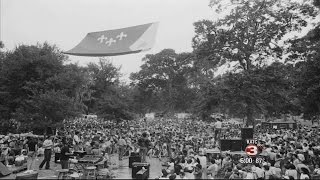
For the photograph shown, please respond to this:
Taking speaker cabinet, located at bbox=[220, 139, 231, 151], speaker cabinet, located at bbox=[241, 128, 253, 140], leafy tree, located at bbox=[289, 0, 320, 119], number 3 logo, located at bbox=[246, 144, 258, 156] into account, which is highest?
leafy tree, located at bbox=[289, 0, 320, 119]

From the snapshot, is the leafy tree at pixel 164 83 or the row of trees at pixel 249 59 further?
the leafy tree at pixel 164 83

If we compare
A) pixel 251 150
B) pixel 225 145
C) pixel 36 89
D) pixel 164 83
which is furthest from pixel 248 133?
pixel 164 83

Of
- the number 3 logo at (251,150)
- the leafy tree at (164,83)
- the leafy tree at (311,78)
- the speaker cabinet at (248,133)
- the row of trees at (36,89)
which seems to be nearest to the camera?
the number 3 logo at (251,150)

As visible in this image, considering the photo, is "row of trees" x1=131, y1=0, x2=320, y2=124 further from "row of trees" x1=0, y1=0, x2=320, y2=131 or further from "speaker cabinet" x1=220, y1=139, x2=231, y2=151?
"speaker cabinet" x1=220, y1=139, x2=231, y2=151

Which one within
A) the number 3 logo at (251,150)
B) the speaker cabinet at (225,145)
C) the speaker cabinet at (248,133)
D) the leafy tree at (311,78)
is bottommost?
the speaker cabinet at (225,145)

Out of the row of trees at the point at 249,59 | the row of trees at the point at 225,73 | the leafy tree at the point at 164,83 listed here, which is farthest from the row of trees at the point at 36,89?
the leafy tree at the point at 164,83

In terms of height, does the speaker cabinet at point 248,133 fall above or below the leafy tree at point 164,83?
below

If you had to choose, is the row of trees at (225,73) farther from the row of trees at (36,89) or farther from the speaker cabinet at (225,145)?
the speaker cabinet at (225,145)

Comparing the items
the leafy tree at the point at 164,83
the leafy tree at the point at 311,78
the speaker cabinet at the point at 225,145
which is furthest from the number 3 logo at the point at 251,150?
the leafy tree at the point at 164,83

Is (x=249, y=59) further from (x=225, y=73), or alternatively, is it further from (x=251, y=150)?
(x=251, y=150)

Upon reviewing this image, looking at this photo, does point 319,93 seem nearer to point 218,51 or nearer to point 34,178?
point 218,51

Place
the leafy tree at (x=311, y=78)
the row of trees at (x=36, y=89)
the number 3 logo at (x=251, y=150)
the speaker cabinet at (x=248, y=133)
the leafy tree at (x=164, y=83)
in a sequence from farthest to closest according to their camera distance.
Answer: the leafy tree at (x=164, y=83), the row of trees at (x=36, y=89), the leafy tree at (x=311, y=78), the speaker cabinet at (x=248, y=133), the number 3 logo at (x=251, y=150)

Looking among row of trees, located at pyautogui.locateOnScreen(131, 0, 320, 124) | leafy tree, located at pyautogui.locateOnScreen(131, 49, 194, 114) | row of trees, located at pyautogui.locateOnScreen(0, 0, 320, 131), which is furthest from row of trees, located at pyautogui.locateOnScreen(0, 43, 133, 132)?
leafy tree, located at pyautogui.locateOnScreen(131, 49, 194, 114)

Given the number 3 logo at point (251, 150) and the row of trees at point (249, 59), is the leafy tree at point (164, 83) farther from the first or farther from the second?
the number 3 logo at point (251, 150)
